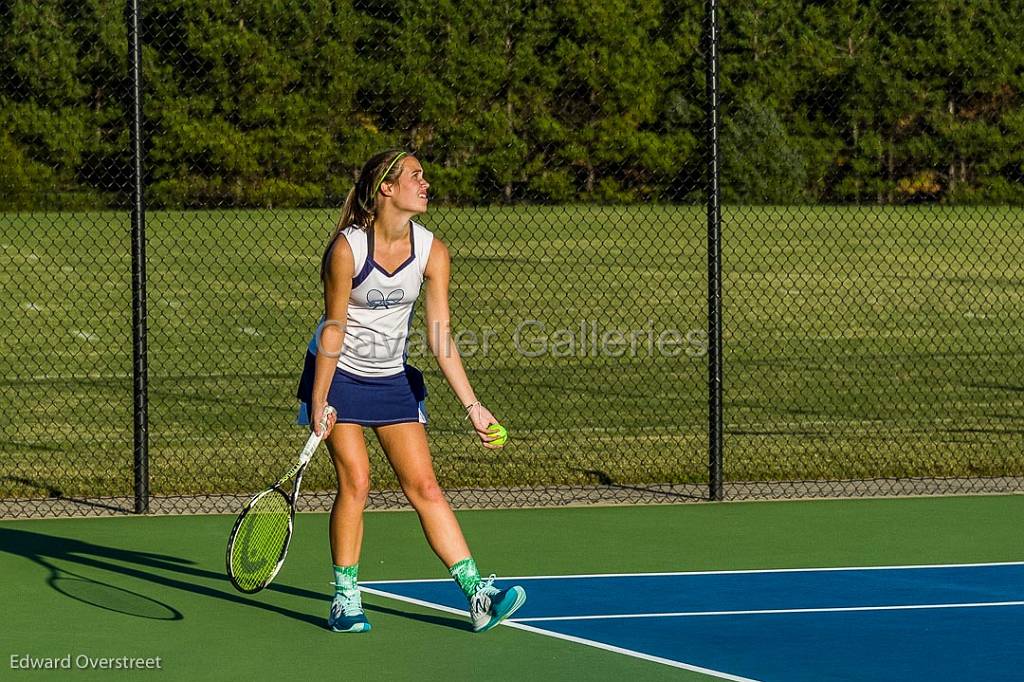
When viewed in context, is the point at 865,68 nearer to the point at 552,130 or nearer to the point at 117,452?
the point at 552,130

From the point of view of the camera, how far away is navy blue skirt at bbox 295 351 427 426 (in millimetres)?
6777

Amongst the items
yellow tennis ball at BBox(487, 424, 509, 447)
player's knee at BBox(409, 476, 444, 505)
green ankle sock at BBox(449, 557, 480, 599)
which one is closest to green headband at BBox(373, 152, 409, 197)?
yellow tennis ball at BBox(487, 424, 509, 447)

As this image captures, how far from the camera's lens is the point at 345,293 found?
6.65 meters

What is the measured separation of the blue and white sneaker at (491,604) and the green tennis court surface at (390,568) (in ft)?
0.30

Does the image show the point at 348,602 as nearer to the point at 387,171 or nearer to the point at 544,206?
the point at 387,171

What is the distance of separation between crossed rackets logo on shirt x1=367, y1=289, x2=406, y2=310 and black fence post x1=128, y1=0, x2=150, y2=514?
314cm

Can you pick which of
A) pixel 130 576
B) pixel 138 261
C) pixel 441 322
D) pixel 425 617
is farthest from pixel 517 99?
pixel 441 322

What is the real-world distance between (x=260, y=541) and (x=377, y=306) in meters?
1.07

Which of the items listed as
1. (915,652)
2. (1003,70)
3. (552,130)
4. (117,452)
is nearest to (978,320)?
(1003,70)

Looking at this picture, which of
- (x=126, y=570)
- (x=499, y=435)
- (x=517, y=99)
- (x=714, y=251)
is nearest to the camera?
(x=499, y=435)

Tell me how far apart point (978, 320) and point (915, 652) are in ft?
67.2

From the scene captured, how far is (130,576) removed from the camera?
8.17m

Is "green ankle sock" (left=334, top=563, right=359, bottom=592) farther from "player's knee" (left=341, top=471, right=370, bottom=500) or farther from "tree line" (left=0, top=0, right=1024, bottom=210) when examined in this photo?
"tree line" (left=0, top=0, right=1024, bottom=210)

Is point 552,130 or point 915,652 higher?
point 552,130
